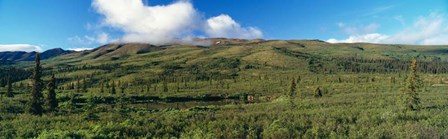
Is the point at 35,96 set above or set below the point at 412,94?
above

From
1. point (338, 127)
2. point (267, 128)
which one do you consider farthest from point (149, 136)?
point (338, 127)

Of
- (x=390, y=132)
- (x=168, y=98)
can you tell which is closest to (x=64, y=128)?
(x=390, y=132)

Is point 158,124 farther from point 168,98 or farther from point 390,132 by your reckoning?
point 168,98

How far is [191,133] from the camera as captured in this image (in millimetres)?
46281

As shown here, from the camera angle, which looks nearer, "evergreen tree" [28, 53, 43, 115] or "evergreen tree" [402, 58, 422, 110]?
"evergreen tree" [28, 53, 43, 115]

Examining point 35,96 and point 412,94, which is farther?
point 412,94

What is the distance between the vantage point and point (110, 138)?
43500 mm

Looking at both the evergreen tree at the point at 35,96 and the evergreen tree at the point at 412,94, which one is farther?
the evergreen tree at the point at 412,94

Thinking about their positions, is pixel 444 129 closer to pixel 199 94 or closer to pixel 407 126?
pixel 407 126

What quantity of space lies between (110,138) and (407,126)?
34.3 m

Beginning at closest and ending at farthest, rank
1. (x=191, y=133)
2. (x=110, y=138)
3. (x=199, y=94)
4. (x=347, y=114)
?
(x=110, y=138)
(x=191, y=133)
(x=347, y=114)
(x=199, y=94)

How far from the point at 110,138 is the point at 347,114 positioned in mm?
37698

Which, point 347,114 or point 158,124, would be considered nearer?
point 158,124

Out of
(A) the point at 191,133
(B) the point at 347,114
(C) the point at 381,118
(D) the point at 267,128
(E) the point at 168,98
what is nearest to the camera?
(A) the point at 191,133
